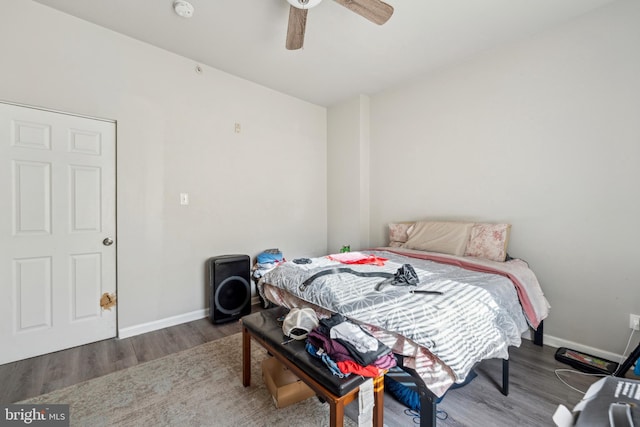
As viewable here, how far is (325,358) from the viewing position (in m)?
1.23

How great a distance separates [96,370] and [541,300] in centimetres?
353

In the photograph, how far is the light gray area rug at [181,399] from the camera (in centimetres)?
151

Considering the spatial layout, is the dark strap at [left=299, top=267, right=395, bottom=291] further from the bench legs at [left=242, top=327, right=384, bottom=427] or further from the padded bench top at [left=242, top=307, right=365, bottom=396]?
the bench legs at [left=242, top=327, right=384, bottom=427]

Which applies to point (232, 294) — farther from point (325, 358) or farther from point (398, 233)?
point (398, 233)

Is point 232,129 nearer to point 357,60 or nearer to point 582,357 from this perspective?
point 357,60

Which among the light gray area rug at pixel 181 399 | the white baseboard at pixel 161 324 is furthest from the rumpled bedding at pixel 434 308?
the white baseboard at pixel 161 324

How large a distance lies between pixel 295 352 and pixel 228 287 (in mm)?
1782

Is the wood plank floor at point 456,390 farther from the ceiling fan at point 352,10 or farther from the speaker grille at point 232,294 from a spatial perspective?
the ceiling fan at point 352,10

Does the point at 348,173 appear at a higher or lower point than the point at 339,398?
higher

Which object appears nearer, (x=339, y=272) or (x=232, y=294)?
(x=339, y=272)

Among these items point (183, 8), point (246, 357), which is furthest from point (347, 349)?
point (183, 8)

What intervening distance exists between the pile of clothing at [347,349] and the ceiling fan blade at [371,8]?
6.68 feet

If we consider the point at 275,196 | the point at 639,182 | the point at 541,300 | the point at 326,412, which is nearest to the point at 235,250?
the point at 275,196

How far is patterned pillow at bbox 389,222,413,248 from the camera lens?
321cm
